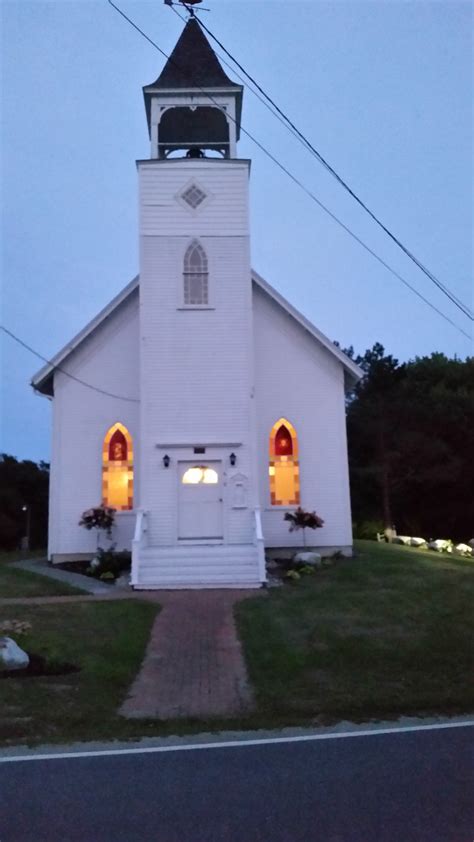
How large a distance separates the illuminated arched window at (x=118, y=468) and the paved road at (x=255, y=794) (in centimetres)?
1375

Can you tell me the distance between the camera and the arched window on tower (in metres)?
19.6

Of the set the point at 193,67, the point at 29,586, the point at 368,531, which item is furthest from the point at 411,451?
the point at 29,586

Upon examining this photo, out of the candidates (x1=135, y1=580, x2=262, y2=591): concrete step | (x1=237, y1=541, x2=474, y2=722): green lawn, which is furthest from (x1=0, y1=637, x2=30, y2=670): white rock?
(x1=135, y1=580, x2=262, y2=591): concrete step

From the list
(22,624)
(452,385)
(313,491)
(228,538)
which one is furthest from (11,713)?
(452,385)

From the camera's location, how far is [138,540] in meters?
17.1

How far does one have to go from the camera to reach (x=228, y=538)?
1856 cm

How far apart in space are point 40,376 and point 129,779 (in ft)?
52.2

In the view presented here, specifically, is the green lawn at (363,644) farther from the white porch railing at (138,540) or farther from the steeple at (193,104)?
the steeple at (193,104)

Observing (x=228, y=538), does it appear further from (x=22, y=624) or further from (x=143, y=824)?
(x=143, y=824)

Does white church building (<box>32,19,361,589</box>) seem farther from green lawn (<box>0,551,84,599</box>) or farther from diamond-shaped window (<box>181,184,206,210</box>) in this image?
green lawn (<box>0,551,84,599</box>)

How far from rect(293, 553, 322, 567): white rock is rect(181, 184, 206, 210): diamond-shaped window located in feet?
29.8

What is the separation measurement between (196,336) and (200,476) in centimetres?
341

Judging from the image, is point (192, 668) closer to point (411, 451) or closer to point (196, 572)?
point (196, 572)

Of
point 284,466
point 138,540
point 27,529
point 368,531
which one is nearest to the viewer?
point 138,540
